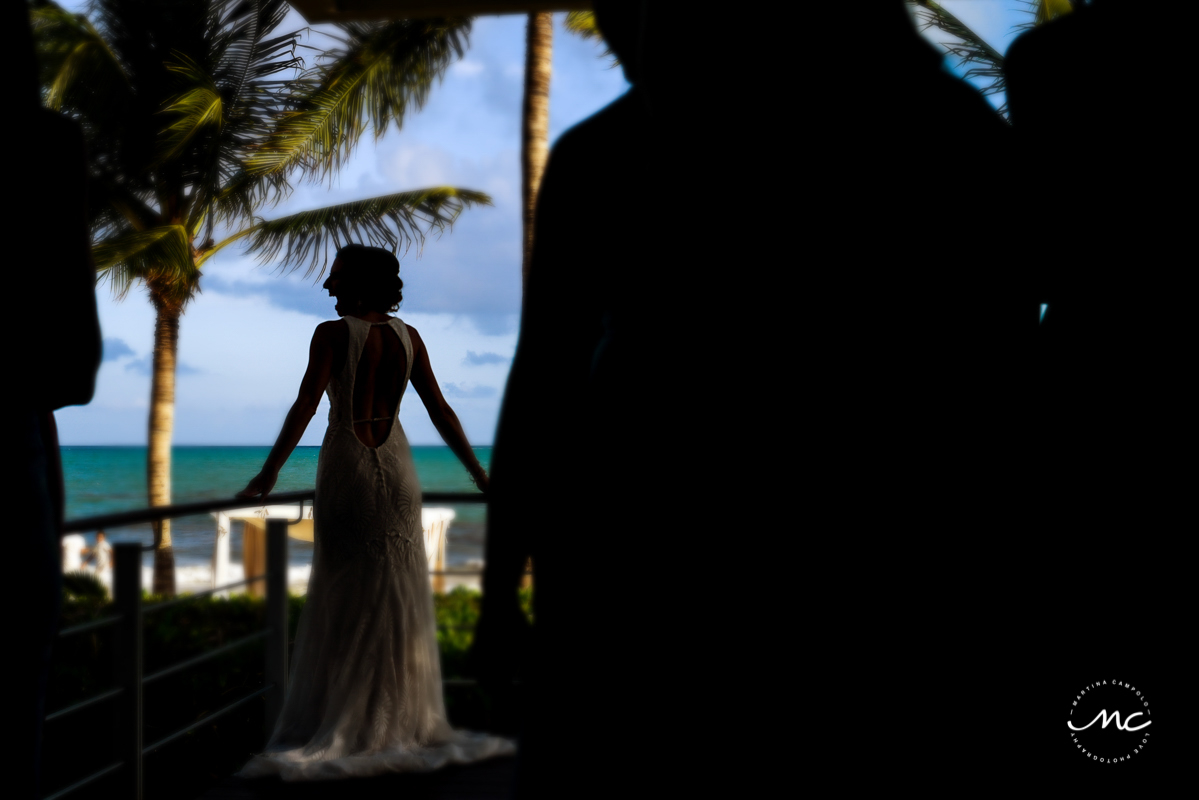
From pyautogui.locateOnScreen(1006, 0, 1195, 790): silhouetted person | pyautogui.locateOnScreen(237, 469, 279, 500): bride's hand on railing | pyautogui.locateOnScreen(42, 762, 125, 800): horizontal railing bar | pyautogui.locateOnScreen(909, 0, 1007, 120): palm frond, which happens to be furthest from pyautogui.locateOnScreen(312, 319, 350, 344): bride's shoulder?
pyautogui.locateOnScreen(909, 0, 1007, 120): palm frond

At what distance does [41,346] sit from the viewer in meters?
0.81

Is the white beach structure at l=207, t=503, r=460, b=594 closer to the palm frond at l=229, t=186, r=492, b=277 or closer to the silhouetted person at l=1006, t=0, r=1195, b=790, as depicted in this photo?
the silhouetted person at l=1006, t=0, r=1195, b=790

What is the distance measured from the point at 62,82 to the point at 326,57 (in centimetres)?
280

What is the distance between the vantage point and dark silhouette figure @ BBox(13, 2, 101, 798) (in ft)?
2.61

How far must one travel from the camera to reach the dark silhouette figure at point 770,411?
498 mm

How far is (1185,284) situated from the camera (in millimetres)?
566

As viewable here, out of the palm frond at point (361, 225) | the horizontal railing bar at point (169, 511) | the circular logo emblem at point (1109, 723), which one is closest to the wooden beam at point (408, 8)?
the horizontal railing bar at point (169, 511)

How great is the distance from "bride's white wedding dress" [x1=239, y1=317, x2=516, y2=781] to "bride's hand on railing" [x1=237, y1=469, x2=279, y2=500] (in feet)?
1.05

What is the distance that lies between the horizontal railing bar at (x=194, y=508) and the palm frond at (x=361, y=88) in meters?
6.32

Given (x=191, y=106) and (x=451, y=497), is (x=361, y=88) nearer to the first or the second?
(x=191, y=106)

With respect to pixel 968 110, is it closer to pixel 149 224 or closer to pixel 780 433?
pixel 780 433

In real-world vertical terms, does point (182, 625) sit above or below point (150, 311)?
below

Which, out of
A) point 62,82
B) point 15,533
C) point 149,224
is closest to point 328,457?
point 15,533

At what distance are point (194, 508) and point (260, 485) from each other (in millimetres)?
199
